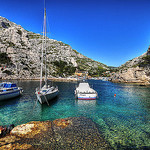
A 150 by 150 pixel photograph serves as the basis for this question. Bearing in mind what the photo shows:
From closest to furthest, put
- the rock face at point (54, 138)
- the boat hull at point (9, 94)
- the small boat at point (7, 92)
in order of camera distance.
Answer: the rock face at point (54, 138)
the boat hull at point (9, 94)
the small boat at point (7, 92)

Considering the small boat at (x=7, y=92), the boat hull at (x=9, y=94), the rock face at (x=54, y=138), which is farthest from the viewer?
the small boat at (x=7, y=92)

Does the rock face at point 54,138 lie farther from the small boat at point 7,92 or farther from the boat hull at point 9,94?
A: the small boat at point 7,92

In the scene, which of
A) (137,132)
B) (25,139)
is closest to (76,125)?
(25,139)

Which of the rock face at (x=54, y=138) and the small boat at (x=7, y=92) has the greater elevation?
the small boat at (x=7, y=92)

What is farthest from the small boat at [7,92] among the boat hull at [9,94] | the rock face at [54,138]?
the rock face at [54,138]

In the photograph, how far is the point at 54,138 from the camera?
11.4 meters

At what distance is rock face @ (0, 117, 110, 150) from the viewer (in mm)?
10031

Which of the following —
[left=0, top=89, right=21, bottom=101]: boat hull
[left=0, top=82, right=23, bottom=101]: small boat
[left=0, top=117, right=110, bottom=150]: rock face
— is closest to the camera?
[left=0, top=117, right=110, bottom=150]: rock face

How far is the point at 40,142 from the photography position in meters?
10.5

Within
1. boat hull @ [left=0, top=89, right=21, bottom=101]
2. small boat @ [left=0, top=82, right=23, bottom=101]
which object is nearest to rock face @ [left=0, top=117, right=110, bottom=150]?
boat hull @ [left=0, top=89, right=21, bottom=101]

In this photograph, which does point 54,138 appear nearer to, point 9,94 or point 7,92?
point 7,92

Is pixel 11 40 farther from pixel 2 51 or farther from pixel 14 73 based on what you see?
pixel 14 73

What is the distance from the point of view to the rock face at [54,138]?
32.9 ft

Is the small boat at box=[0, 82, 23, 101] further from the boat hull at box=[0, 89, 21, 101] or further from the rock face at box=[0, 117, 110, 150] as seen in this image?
the rock face at box=[0, 117, 110, 150]
